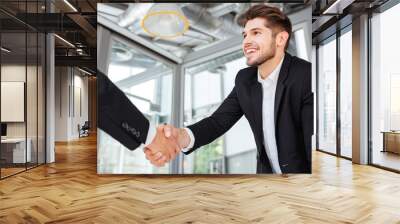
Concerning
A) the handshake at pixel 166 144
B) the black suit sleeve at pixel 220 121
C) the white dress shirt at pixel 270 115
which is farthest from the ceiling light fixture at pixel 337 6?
the handshake at pixel 166 144

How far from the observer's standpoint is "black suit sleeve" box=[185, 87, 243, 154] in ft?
18.3

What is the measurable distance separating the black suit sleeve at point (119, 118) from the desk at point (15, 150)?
1.65m

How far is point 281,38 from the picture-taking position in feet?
18.0

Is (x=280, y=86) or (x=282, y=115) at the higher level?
(x=280, y=86)

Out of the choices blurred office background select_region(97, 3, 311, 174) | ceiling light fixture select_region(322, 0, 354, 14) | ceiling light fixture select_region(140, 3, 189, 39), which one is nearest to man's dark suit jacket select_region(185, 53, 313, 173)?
blurred office background select_region(97, 3, 311, 174)

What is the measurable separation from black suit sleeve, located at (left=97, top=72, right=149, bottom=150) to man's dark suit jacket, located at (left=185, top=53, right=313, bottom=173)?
0.79 metres

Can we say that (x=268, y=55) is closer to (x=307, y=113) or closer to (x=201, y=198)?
(x=307, y=113)

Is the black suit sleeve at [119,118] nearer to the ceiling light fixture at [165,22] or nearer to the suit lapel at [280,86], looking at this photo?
the ceiling light fixture at [165,22]

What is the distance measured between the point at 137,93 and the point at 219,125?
1287 millimetres

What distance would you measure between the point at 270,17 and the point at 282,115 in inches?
55.0

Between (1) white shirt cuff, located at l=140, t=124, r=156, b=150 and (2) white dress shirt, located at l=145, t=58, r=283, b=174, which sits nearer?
(2) white dress shirt, located at l=145, t=58, r=283, b=174

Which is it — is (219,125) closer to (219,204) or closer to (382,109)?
(219,204)

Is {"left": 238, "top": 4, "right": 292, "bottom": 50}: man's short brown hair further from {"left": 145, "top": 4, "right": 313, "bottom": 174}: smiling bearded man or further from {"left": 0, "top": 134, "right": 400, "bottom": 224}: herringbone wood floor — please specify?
{"left": 0, "top": 134, "right": 400, "bottom": 224}: herringbone wood floor

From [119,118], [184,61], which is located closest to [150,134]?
[119,118]
